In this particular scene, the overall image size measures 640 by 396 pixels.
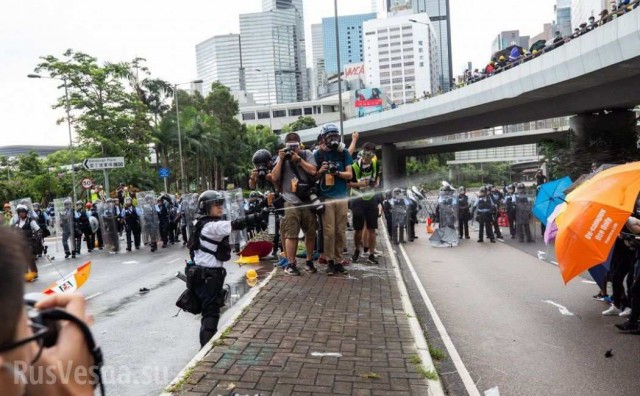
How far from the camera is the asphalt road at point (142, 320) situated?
204 inches

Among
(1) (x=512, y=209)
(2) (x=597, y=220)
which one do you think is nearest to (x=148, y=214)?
(1) (x=512, y=209)

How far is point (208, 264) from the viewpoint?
5270mm

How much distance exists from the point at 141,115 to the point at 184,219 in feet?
72.5

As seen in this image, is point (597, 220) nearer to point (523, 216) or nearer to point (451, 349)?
point (451, 349)

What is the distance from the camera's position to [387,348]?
504 centimetres

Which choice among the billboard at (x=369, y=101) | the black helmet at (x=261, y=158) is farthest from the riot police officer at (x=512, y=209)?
the billboard at (x=369, y=101)

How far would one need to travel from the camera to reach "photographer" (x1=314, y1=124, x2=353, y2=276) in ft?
27.4

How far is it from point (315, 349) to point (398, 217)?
38.0 ft

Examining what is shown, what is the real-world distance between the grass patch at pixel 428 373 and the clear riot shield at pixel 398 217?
11659mm

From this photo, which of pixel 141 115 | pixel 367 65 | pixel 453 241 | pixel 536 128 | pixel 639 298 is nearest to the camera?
pixel 639 298

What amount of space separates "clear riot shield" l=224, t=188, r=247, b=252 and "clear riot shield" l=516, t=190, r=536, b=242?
8182 millimetres

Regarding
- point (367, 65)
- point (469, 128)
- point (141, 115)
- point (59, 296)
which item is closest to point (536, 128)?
point (469, 128)

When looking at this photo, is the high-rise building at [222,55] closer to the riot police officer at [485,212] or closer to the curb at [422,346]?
the riot police officer at [485,212]

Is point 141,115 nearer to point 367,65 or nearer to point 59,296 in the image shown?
point 59,296
